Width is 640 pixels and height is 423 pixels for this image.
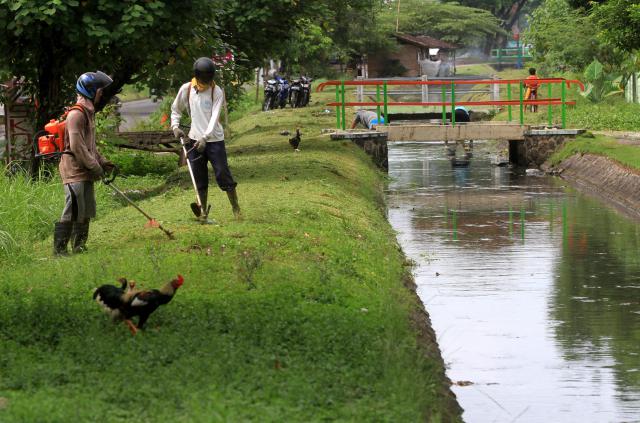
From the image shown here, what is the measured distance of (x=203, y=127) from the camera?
13281mm

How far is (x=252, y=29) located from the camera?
21.4 m

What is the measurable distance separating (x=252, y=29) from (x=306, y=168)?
2.72 m

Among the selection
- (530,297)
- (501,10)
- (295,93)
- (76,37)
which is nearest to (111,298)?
(530,297)

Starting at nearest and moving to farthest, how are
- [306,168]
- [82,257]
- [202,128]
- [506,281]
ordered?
[82,257] → [202,128] → [506,281] → [306,168]

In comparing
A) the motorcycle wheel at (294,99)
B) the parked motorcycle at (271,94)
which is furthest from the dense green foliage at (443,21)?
the parked motorcycle at (271,94)

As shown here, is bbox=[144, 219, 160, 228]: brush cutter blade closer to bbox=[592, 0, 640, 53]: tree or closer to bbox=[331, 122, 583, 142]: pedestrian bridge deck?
bbox=[331, 122, 583, 142]: pedestrian bridge deck

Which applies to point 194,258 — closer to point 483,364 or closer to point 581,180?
point 483,364

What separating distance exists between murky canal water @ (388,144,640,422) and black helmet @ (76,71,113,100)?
386 centimetres

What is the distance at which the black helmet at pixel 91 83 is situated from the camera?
11438 millimetres

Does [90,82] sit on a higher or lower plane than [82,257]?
higher

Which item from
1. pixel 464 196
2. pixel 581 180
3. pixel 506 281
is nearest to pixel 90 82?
pixel 506 281

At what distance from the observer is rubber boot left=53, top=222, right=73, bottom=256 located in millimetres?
11617

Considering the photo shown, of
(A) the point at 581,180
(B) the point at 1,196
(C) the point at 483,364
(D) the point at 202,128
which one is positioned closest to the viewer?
(C) the point at 483,364

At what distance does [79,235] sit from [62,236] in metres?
0.18
